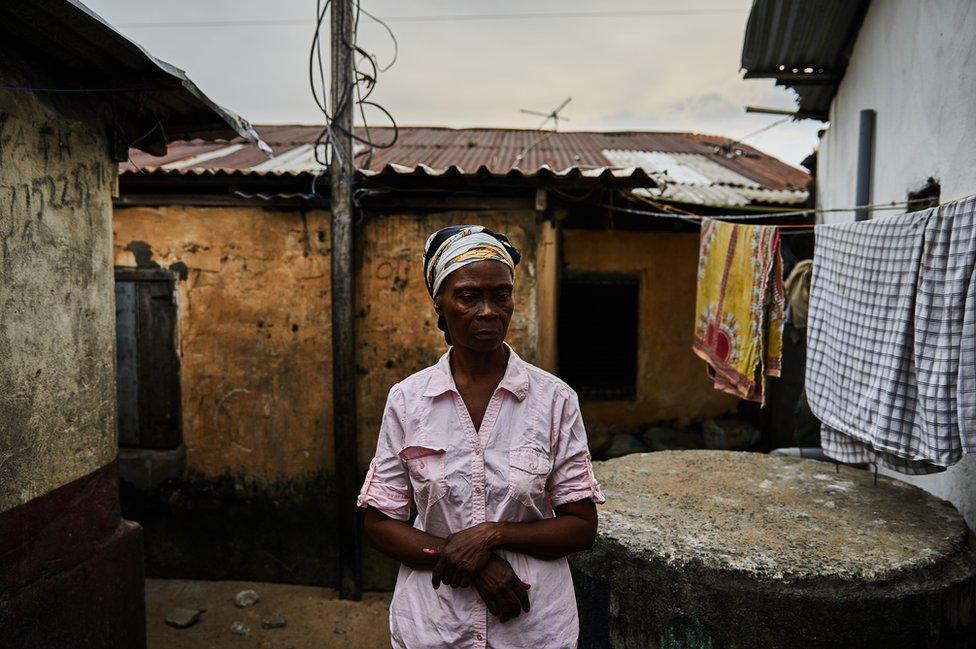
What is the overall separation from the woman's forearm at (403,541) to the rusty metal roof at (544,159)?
3.20 metres

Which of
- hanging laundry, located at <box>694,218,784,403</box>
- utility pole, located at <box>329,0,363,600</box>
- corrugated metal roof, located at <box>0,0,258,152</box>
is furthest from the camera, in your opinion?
utility pole, located at <box>329,0,363,600</box>

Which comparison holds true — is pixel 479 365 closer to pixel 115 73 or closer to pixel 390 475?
pixel 390 475

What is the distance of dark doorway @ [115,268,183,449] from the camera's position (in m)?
5.28

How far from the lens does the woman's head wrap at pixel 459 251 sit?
1768 mm

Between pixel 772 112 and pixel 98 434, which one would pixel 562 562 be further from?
pixel 772 112

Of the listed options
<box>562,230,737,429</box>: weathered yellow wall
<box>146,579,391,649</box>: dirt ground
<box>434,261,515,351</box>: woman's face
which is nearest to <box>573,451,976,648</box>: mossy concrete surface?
<box>434,261,515,351</box>: woman's face


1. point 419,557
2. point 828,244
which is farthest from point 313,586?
point 828,244

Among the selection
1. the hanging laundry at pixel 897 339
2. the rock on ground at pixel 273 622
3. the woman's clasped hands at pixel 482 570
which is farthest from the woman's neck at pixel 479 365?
the rock on ground at pixel 273 622

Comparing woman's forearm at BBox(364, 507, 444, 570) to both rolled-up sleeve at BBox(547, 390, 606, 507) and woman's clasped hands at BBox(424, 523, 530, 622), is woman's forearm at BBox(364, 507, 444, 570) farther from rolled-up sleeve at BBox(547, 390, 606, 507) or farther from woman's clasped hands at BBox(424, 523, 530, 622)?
rolled-up sleeve at BBox(547, 390, 606, 507)

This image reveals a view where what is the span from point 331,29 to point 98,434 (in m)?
3.16

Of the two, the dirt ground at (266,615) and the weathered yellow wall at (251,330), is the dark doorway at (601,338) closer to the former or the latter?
the weathered yellow wall at (251,330)

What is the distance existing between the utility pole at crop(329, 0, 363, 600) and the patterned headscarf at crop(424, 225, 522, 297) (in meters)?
3.06

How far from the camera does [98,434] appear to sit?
3.41m

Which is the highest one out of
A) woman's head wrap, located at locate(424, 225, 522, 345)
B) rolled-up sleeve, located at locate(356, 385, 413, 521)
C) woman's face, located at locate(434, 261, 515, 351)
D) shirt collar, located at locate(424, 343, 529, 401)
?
woman's head wrap, located at locate(424, 225, 522, 345)
